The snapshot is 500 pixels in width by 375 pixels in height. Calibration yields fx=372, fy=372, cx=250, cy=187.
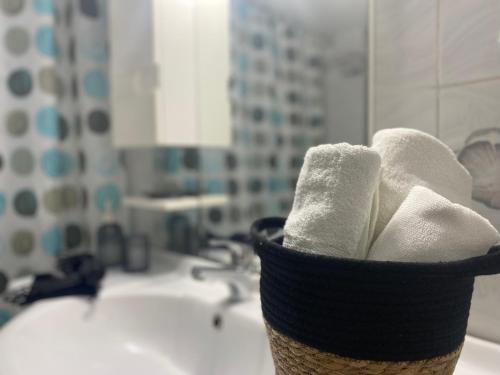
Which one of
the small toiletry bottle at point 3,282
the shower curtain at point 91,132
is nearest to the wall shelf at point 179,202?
the shower curtain at point 91,132

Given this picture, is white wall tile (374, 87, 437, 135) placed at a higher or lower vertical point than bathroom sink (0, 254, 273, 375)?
higher

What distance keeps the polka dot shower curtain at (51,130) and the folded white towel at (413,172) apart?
113cm

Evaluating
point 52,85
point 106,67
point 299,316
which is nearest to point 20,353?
point 299,316

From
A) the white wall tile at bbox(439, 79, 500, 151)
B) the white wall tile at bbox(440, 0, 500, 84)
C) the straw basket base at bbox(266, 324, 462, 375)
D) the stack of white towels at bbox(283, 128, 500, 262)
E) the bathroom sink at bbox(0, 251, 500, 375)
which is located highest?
the white wall tile at bbox(440, 0, 500, 84)

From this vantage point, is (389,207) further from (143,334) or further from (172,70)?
(172,70)

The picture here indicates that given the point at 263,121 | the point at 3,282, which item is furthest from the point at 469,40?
the point at 3,282

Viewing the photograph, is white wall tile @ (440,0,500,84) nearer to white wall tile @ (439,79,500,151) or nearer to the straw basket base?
white wall tile @ (439,79,500,151)

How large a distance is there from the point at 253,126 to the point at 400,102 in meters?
0.53

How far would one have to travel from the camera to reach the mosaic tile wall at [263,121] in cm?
90

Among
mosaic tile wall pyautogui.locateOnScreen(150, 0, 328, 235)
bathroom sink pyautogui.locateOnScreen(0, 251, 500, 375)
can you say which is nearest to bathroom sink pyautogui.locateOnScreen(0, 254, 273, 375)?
bathroom sink pyautogui.locateOnScreen(0, 251, 500, 375)

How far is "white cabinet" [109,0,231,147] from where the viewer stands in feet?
3.76

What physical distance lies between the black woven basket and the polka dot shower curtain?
3.69 feet

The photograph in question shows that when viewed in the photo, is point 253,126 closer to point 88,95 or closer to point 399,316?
point 88,95

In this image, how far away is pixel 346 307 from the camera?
0.31m
